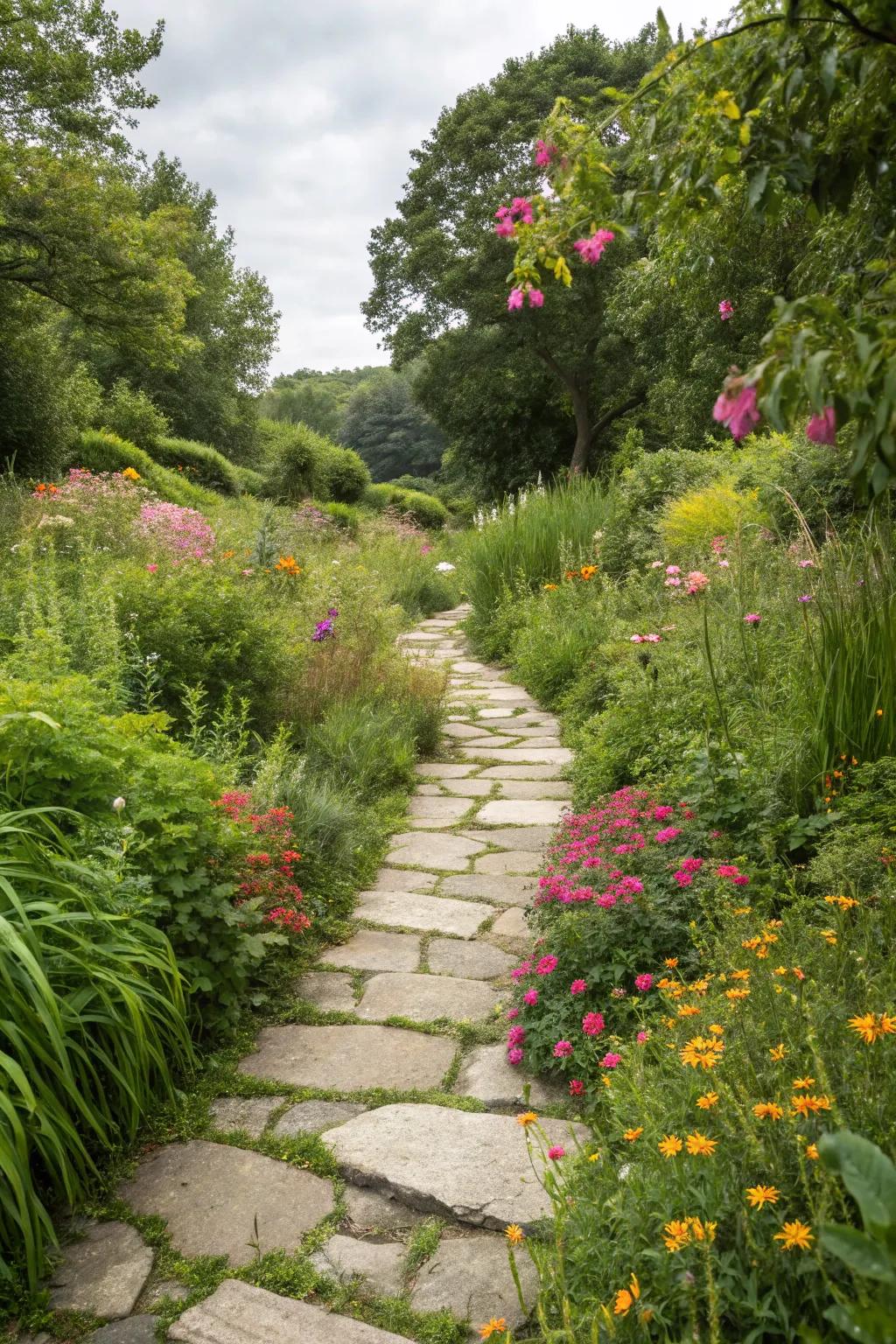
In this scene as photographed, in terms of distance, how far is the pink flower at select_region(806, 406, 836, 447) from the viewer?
3.38ft

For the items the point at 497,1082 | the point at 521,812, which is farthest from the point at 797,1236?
the point at 521,812

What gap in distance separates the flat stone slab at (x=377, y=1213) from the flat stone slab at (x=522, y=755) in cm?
321

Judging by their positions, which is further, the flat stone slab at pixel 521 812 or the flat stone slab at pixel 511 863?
the flat stone slab at pixel 521 812

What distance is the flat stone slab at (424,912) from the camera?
3.18 metres

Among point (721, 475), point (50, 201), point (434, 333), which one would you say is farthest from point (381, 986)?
point (434, 333)

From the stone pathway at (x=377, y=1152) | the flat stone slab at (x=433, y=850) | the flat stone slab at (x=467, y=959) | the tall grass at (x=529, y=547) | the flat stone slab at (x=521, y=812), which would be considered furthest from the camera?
the tall grass at (x=529, y=547)

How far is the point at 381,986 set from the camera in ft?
9.11

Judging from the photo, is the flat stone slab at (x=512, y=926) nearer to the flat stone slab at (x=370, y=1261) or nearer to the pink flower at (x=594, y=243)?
the flat stone slab at (x=370, y=1261)

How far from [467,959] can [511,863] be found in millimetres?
828

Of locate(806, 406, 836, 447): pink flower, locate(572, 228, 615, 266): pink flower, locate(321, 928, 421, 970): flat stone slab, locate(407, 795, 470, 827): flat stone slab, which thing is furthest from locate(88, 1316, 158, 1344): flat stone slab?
locate(407, 795, 470, 827): flat stone slab

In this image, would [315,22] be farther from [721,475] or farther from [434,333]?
[434,333]

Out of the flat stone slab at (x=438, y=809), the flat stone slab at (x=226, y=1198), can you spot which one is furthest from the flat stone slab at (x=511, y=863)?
the flat stone slab at (x=226, y=1198)

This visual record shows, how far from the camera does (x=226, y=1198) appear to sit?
1869mm

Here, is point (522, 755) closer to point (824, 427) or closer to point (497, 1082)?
point (497, 1082)
